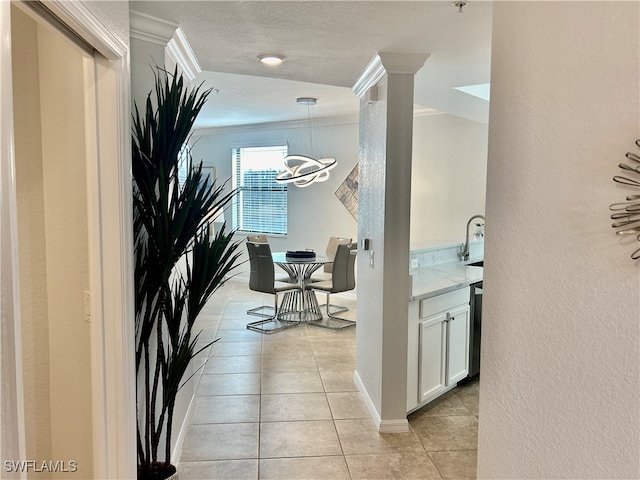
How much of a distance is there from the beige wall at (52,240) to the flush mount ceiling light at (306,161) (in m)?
3.90

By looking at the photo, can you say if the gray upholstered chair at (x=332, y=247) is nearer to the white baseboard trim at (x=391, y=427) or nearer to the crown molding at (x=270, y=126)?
the crown molding at (x=270, y=126)

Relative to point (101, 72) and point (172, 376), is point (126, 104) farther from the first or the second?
point (172, 376)

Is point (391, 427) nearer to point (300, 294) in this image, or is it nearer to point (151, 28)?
point (151, 28)

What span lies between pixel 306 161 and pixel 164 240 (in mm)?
4232

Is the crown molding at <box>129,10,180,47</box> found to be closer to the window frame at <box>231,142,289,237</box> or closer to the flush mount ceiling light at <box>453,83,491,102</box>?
the flush mount ceiling light at <box>453,83,491,102</box>

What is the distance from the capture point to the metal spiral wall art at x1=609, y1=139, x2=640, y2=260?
3.13 ft

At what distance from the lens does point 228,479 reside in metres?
2.62

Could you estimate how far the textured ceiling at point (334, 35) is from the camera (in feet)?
7.20

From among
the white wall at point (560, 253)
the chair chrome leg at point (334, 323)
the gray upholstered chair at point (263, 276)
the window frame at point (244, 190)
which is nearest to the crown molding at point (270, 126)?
the window frame at point (244, 190)

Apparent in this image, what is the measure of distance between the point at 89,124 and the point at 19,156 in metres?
0.33

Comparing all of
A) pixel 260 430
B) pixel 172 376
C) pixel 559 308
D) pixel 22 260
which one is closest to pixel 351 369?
pixel 260 430

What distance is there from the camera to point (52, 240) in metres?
1.90

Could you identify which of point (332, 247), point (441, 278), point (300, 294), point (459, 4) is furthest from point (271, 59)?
point (332, 247)

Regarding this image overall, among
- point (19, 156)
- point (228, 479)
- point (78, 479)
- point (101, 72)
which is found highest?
point (101, 72)
